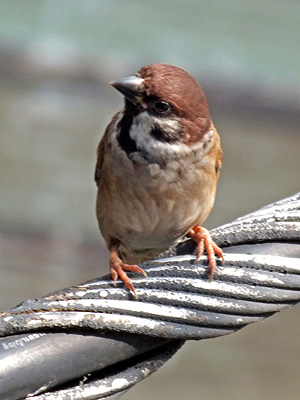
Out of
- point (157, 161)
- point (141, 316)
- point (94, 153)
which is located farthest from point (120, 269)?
point (94, 153)

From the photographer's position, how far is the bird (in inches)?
98.3

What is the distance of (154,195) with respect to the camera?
265 cm

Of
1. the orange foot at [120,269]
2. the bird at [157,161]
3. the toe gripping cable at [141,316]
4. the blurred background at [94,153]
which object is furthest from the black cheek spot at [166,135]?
the blurred background at [94,153]

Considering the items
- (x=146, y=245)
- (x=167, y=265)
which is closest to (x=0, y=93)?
(x=146, y=245)

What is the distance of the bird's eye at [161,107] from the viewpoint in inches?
99.1

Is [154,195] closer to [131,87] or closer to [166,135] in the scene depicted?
[166,135]

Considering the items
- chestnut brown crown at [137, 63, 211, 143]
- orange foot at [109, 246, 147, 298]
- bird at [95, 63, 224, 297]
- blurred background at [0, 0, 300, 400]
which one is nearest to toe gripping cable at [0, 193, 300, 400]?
orange foot at [109, 246, 147, 298]

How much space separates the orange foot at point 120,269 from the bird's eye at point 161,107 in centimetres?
41

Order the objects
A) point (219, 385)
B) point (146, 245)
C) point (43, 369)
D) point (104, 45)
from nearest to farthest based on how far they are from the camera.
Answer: point (43, 369) → point (146, 245) → point (219, 385) → point (104, 45)

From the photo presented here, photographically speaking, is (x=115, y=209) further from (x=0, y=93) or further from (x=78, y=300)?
(x=0, y=93)

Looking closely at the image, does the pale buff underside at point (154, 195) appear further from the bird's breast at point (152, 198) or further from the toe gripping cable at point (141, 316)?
the toe gripping cable at point (141, 316)

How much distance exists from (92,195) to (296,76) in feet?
5.33

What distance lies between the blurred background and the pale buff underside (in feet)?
11.2

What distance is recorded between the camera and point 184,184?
8.71ft
